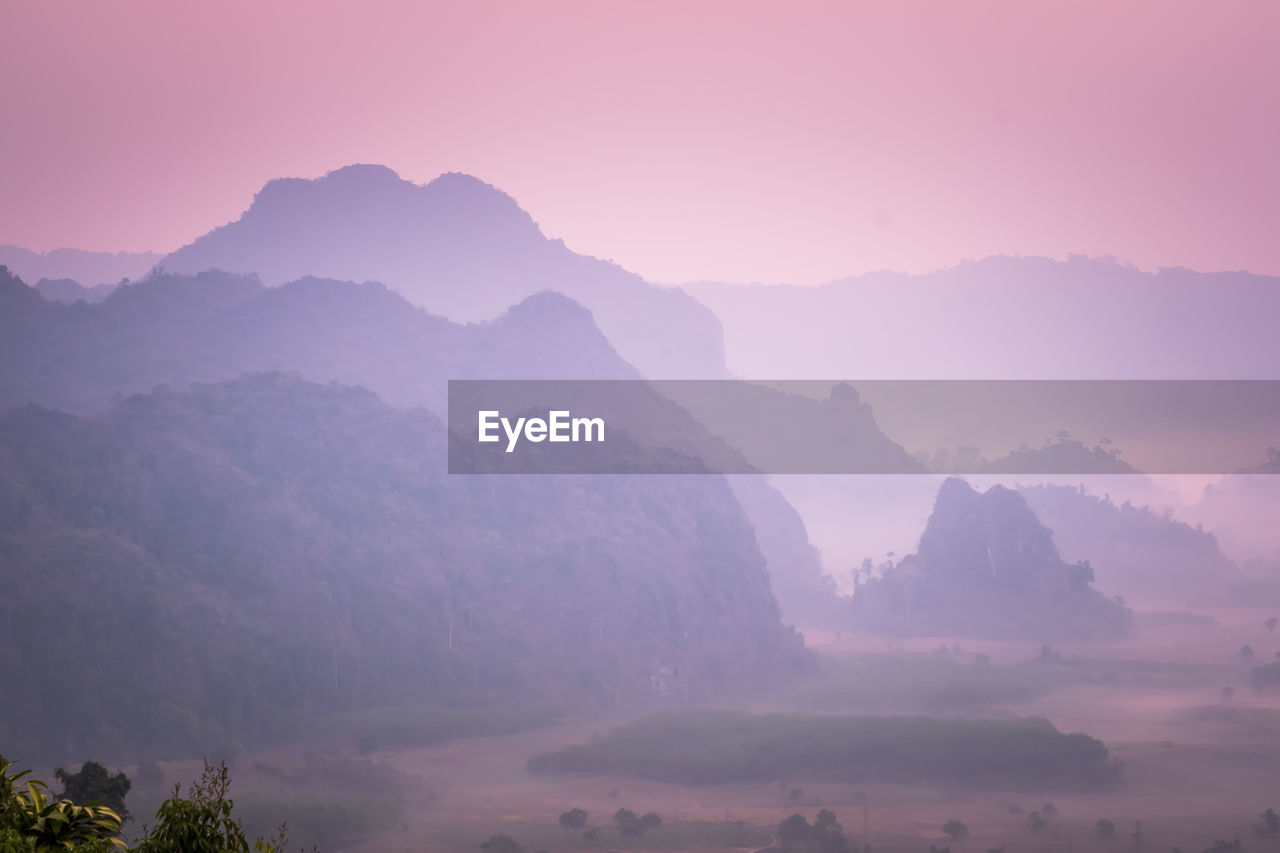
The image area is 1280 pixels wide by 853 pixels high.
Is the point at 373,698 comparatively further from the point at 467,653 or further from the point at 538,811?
the point at 538,811

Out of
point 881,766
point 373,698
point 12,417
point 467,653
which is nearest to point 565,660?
point 467,653

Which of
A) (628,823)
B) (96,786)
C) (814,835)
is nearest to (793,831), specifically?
(814,835)

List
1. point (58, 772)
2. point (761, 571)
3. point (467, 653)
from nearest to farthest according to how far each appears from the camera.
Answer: point (58, 772)
point (467, 653)
point (761, 571)

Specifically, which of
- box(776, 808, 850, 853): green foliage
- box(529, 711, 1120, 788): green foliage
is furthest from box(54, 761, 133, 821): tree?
box(776, 808, 850, 853): green foliage

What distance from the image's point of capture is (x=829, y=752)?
16312 centimetres

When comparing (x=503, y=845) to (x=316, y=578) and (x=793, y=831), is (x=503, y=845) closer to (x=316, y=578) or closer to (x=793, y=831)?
(x=793, y=831)

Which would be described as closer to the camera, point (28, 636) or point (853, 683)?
point (28, 636)

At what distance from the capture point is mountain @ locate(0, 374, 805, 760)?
138875mm

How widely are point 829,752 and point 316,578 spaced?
7830 cm

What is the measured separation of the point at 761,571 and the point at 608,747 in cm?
4805

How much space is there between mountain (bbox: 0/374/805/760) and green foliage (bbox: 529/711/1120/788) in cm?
1193

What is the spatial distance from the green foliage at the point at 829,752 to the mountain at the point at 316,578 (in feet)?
39.1

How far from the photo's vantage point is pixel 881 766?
161625 millimetres

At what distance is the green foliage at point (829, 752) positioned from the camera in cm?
15600
